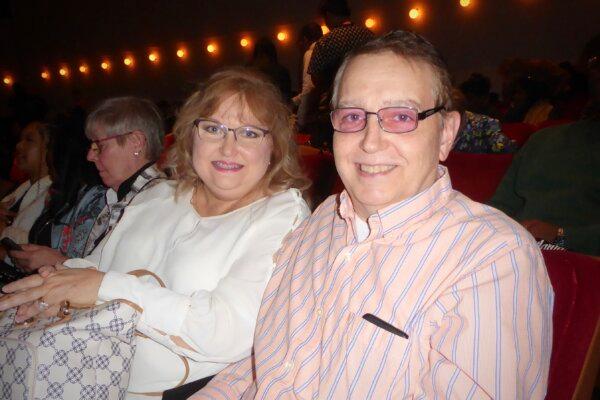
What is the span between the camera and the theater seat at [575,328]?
0.98 metres

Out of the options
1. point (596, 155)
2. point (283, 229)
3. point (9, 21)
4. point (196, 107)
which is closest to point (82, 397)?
point (283, 229)

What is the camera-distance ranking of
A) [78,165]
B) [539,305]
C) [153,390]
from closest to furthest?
[539,305]
[153,390]
[78,165]

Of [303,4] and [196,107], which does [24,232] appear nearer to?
[196,107]

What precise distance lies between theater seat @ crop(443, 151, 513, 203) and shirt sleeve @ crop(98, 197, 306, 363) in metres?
1.09

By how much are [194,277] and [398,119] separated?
0.91 metres

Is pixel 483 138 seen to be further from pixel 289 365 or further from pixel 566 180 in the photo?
pixel 289 365

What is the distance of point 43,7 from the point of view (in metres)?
12.6

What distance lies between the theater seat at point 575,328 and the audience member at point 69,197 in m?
2.33

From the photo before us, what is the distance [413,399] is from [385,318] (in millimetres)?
192

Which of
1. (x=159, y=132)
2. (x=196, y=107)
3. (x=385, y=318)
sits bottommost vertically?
(x=385, y=318)

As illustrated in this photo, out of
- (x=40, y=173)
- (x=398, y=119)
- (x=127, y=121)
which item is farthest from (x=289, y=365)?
(x=40, y=173)

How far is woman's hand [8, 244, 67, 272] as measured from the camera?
83.0 inches

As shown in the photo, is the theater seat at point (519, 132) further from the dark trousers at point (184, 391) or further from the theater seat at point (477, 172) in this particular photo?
the dark trousers at point (184, 391)

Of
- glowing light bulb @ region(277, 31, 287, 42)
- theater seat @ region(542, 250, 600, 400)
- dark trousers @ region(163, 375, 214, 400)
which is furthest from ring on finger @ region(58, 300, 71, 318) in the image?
glowing light bulb @ region(277, 31, 287, 42)
